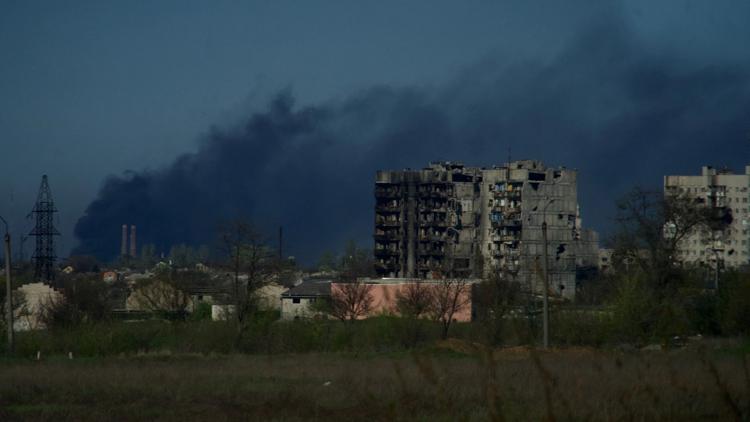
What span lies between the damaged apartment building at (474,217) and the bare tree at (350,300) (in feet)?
98.7

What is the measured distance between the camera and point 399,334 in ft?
144

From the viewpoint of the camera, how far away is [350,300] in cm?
6306

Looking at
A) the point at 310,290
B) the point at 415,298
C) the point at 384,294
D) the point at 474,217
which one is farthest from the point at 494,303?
the point at 474,217

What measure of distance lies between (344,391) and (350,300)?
4274 cm

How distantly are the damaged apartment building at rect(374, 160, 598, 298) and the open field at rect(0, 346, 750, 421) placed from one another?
6714cm

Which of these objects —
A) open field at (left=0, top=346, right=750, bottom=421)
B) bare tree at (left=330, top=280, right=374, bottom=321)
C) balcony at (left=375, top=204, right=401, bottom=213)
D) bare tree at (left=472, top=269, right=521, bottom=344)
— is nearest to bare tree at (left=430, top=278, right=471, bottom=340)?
bare tree at (left=472, top=269, right=521, bottom=344)

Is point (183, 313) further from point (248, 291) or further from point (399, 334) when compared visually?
point (399, 334)

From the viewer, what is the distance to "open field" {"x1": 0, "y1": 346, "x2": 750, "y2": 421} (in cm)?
1355

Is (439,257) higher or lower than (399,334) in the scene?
higher

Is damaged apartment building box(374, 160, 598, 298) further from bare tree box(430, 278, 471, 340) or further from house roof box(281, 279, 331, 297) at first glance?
bare tree box(430, 278, 471, 340)

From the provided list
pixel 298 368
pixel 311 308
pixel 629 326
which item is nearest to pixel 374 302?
pixel 311 308

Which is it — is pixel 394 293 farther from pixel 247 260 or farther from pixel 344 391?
pixel 344 391

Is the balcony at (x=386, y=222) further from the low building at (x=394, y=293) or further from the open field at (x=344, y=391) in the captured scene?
the open field at (x=344, y=391)

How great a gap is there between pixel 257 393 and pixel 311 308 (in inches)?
1710
